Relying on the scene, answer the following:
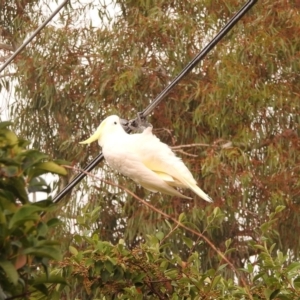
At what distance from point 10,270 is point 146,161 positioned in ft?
2.31

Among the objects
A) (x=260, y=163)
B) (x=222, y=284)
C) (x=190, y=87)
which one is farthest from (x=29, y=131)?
(x=222, y=284)

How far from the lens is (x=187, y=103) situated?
6.30 meters

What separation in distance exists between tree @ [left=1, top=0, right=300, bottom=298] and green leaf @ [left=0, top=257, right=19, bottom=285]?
4.44 metres

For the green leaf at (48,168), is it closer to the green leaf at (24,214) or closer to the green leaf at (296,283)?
the green leaf at (24,214)

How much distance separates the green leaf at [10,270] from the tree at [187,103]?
4444mm

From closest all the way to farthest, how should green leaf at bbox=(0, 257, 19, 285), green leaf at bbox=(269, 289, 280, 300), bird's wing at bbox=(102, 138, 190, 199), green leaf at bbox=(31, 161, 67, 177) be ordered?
green leaf at bbox=(0, 257, 19, 285)
green leaf at bbox=(31, 161, 67, 177)
bird's wing at bbox=(102, 138, 190, 199)
green leaf at bbox=(269, 289, 280, 300)

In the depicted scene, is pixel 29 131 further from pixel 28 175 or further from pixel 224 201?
pixel 28 175

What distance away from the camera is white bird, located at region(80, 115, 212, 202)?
2000 millimetres

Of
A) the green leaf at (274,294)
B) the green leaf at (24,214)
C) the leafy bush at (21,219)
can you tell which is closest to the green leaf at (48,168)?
the leafy bush at (21,219)

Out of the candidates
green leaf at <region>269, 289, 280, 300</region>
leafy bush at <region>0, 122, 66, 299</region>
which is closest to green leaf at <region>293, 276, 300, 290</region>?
green leaf at <region>269, 289, 280, 300</region>

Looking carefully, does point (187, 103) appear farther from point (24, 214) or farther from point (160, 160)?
point (24, 214)

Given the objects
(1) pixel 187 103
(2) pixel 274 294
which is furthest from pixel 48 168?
(1) pixel 187 103

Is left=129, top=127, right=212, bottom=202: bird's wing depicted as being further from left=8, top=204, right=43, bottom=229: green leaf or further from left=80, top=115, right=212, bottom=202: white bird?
left=8, top=204, right=43, bottom=229: green leaf

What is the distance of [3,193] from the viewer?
1.41 meters
